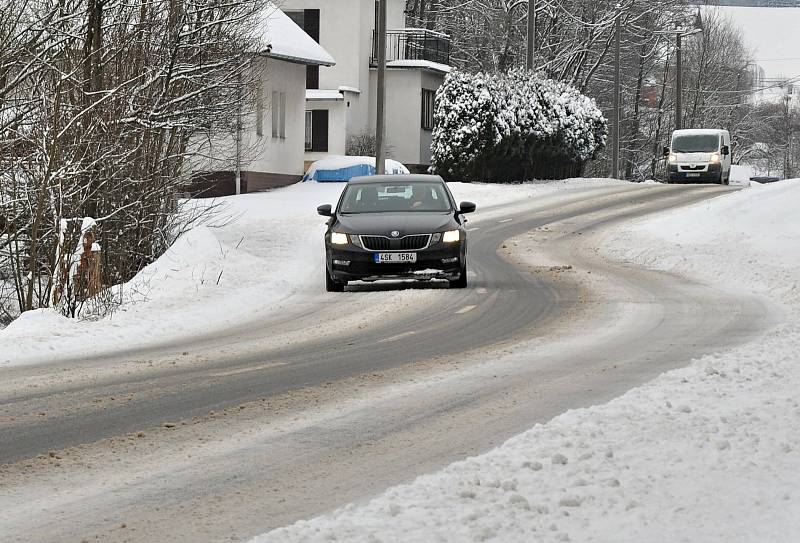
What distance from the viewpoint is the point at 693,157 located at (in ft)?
180

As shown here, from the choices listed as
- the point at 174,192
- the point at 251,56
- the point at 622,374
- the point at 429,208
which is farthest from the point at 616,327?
the point at 251,56

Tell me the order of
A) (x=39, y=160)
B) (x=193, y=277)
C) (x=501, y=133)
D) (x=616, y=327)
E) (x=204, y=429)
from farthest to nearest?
(x=501, y=133) → (x=193, y=277) → (x=39, y=160) → (x=616, y=327) → (x=204, y=429)

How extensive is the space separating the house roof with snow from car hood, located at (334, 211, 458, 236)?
80.1ft

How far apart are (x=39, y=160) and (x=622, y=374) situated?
8.26 meters

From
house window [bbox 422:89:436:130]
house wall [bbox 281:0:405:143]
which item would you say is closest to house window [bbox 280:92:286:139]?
house wall [bbox 281:0:405:143]

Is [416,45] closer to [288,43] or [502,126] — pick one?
[288,43]

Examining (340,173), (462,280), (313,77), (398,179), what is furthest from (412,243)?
(313,77)

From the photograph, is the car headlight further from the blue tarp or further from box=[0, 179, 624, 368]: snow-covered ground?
the blue tarp

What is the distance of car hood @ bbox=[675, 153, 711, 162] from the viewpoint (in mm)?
54719

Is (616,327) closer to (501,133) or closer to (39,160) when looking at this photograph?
(39,160)

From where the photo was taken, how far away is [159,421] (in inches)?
352

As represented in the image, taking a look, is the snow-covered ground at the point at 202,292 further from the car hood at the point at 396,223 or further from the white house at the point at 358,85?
the white house at the point at 358,85

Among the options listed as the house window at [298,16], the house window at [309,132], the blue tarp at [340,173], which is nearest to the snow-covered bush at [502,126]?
the blue tarp at [340,173]

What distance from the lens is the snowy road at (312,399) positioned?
670cm
